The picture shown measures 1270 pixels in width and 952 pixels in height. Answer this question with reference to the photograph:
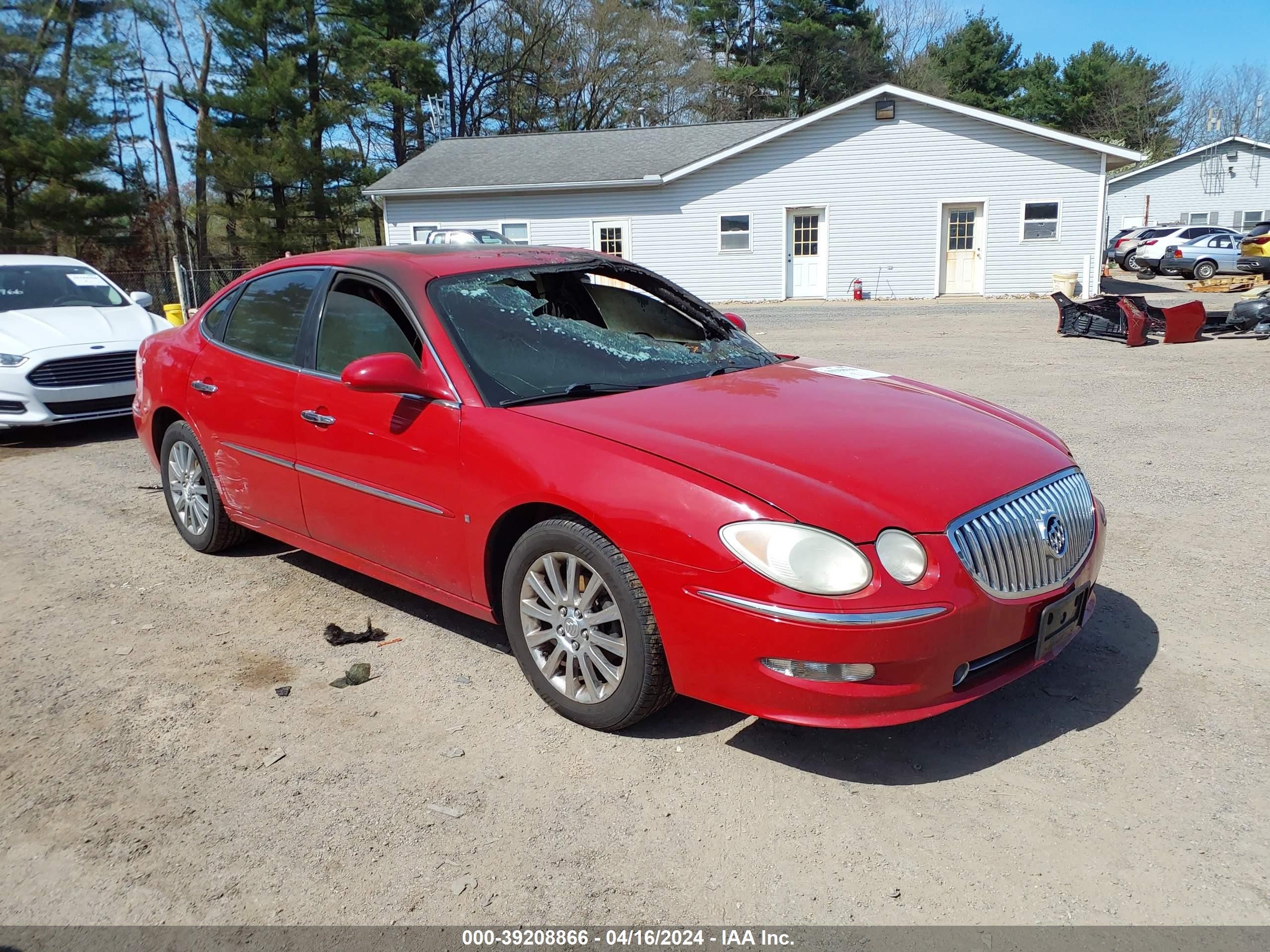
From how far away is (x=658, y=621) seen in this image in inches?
120

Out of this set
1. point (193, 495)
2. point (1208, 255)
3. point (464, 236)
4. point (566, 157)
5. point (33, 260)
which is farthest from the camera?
point (1208, 255)

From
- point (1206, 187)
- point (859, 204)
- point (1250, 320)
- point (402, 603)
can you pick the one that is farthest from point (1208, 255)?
point (402, 603)

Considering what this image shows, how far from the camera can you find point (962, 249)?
974 inches

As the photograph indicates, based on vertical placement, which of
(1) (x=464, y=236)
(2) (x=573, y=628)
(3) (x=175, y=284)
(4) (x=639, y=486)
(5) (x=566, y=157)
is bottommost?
(2) (x=573, y=628)

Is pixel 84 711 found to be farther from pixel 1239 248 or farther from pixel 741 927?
pixel 1239 248

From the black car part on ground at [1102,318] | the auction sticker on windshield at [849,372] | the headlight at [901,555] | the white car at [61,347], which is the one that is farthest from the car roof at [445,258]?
the black car part on ground at [1102,318]

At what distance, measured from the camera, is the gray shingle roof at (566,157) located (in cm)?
2661

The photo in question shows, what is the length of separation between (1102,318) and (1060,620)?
13425 millimetres

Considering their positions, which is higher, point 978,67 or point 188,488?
point 978,67

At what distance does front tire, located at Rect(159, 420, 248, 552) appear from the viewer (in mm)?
5156

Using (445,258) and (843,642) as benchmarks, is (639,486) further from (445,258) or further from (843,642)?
(445,258)

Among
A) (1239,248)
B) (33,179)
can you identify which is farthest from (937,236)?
(33,179)

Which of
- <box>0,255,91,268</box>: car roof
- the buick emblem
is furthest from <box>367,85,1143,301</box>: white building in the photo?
the buick emblem

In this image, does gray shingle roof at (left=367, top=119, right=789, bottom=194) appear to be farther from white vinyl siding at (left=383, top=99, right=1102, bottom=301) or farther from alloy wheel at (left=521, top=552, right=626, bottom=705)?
alloy wheel at (left=521, top=552, right=626, bottom=705)
